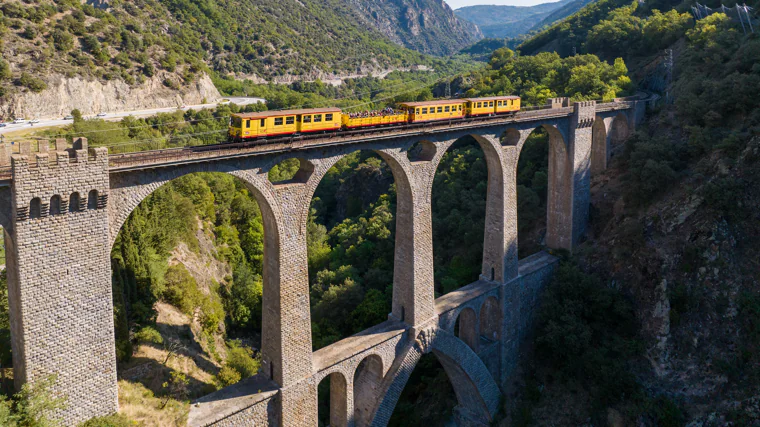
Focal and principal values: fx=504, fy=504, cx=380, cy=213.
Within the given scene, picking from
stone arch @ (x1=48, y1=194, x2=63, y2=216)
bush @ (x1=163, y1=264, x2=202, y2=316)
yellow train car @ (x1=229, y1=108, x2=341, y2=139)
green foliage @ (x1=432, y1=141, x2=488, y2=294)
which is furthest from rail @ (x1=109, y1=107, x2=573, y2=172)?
bush @ (x1=163, y1=264, x2=202, y2=316)

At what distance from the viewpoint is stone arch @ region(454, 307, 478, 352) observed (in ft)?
91.7

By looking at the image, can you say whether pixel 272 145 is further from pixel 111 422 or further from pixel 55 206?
pixel 111 422

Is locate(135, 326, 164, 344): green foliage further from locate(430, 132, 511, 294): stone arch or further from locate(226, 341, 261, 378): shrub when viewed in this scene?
locate(430, 132, 511, 294): stone arch

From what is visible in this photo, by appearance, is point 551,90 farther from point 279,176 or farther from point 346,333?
point 346,333

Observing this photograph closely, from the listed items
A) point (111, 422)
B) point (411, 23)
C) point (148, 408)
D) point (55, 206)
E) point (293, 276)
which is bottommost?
point (148, 408)

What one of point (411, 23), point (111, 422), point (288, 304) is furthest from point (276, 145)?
point (411, 23)

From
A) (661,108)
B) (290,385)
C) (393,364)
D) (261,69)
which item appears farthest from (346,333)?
(261,69)

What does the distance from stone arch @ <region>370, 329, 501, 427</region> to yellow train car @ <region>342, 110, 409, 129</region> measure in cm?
1019

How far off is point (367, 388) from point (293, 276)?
8.32 meters

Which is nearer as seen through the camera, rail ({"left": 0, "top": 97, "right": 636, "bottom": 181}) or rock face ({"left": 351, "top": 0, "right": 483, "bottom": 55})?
rail ({"left": 0, "top": 97, "right": 636, "bottom": 181})

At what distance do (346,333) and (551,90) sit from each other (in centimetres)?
3848

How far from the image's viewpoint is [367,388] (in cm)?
2408

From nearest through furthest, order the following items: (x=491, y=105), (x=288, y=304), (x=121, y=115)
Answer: (x=288, y=304) < (x=491, y=105) < (x=121, y=115)

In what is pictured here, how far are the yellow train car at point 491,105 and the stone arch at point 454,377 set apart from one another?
1184cm
